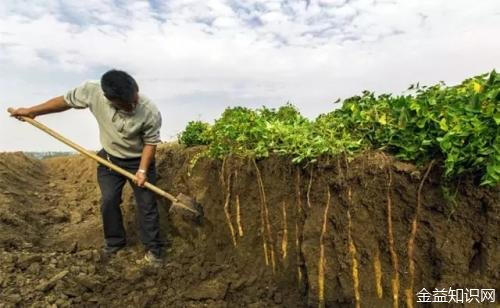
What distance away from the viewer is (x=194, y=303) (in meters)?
4.88

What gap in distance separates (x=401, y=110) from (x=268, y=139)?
4.58 feet

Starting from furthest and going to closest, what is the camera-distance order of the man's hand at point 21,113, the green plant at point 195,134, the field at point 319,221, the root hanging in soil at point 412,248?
the green plant at point 195,134, the man's hand at point 21,113, the root hanging in soil at point 412,248, the field at point 319,221

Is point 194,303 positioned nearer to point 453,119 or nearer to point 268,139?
point 268,139

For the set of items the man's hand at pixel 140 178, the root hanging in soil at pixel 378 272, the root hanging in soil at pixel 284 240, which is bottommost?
the root hanging in soil at pixel 378 272

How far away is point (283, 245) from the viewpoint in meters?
4.95

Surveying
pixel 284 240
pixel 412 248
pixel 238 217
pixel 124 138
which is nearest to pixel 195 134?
pixel 124 138

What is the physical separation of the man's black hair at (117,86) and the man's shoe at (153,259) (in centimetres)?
184

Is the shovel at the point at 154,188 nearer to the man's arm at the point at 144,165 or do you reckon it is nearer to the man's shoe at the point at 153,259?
the man's arm at the point at 144,165

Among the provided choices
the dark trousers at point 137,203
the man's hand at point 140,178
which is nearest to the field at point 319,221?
the dark trousers at point 137,203

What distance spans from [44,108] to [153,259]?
2193 millimetres

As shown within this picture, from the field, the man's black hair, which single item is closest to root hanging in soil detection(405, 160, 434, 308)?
the field

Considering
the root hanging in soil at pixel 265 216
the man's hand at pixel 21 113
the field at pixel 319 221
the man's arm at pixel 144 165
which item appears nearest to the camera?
the field at pixel 319 221

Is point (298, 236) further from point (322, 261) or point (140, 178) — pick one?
point (140, 178)

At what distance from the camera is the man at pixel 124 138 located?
17.9ft
